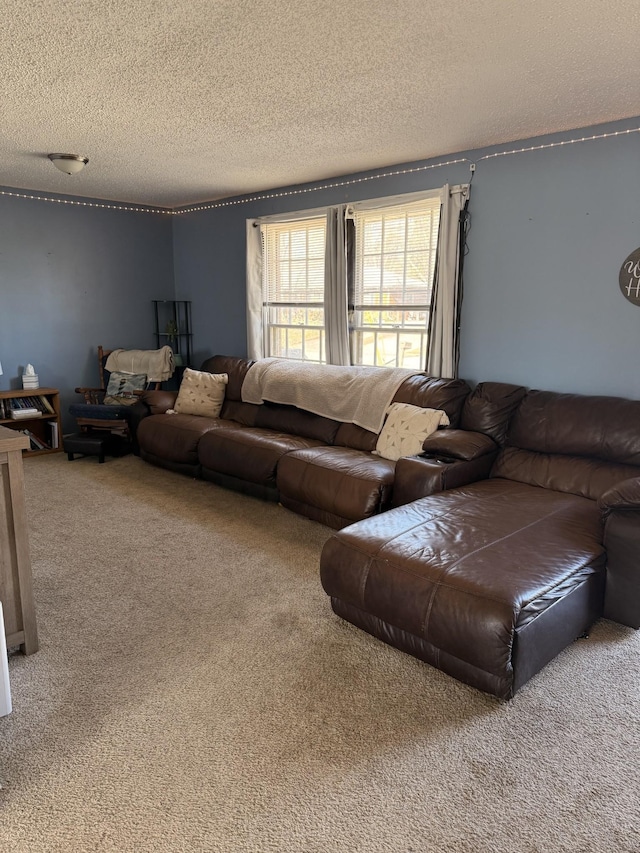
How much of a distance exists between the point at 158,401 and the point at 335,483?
243 cm

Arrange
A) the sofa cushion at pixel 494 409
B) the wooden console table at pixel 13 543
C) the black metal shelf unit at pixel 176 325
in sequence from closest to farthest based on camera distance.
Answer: the wooden console table at pixel 13 543
the sofa cushion at pixel 494 409
the black metal shelf unit at pixel 176 325

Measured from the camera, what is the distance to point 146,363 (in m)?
5.82

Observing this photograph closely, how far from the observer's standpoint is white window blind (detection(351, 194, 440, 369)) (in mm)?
4336

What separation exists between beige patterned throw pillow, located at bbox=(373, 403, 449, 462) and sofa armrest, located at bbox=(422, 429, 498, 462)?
0.14 meters

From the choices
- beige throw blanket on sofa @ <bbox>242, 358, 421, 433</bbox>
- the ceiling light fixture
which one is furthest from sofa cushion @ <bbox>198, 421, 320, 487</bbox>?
the ceiling light fixture

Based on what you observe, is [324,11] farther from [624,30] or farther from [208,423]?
[208,423]

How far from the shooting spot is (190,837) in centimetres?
159

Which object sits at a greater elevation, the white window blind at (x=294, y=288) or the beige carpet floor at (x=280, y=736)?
the white window blind at (x=294, y=288)

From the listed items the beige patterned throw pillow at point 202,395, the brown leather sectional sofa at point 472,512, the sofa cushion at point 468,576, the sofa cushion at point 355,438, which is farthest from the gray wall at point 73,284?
the sofa cushion at point 468,576

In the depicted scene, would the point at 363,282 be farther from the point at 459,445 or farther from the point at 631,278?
the point at 631,278

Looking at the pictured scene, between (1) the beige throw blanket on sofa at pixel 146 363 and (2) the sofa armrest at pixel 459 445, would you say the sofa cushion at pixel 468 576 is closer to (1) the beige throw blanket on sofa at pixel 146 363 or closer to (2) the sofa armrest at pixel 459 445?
(2) the sofa armrest at pixel 459 445

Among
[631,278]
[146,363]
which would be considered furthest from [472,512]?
[146,363]

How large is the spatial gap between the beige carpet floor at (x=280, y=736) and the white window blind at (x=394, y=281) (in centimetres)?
221

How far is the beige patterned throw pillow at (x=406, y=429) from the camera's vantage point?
12.4 ft
